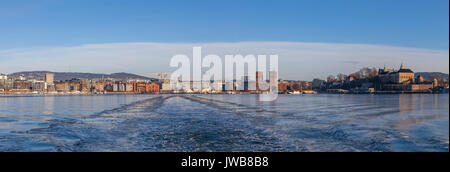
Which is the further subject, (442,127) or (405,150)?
(442,127)

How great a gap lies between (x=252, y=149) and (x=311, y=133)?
4011mm

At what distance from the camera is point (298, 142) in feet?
35.9

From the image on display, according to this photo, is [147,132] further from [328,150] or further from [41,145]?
[328,150]

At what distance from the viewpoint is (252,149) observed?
9.84 metres

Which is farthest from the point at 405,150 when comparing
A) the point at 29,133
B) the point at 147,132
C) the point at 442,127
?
the point at 29,133

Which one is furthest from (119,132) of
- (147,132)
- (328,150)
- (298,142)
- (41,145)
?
(328,150)
